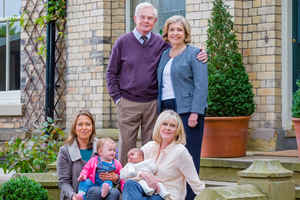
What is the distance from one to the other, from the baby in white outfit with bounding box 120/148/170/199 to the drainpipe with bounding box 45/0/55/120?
4811mm

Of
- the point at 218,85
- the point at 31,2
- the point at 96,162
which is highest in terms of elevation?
the point at 31,2

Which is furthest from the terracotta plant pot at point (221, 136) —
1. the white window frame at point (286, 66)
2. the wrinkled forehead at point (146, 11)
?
the wrinkled forehead at point (146, 11)

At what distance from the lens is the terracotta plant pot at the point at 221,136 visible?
6789 mm

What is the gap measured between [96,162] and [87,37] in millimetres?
4502

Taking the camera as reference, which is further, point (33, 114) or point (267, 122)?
point (33, 114)

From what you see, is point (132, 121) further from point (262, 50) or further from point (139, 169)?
point (262, 50)

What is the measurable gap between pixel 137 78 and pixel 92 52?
146 inches

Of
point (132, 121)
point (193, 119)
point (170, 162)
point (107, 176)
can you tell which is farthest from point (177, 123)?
point (132, 121)

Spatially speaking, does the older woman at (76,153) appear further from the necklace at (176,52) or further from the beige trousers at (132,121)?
the necklace at (176,52)

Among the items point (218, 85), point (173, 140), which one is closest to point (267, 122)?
point (218, 85)

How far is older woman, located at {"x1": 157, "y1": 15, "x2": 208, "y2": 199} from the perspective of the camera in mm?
5281

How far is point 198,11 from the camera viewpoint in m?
8.02

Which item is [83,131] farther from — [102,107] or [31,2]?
[31,2]

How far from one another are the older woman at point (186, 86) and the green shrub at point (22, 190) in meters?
1.35
